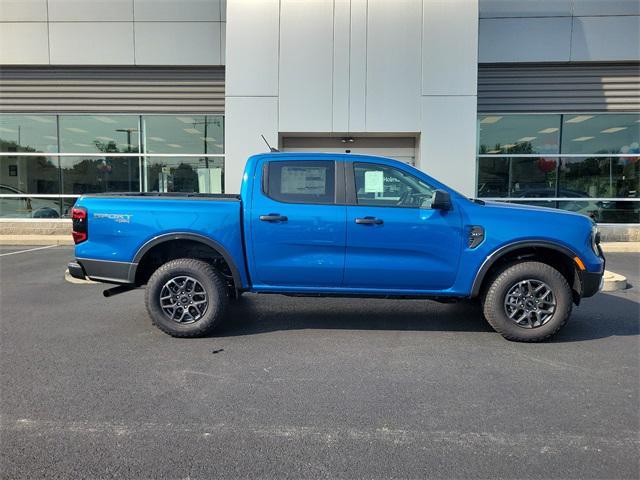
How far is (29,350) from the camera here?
435cm

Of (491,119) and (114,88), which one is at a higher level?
(114,88)

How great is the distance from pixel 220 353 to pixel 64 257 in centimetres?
783

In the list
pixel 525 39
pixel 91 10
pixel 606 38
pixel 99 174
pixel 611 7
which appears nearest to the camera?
pixel 611 7

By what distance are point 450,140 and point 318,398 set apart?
9.33 m

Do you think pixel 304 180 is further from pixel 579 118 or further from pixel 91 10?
pixel 91 10

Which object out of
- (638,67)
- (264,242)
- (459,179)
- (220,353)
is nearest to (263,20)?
(459,179)

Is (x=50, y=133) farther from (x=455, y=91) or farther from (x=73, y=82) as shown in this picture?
(x=455, y=91)

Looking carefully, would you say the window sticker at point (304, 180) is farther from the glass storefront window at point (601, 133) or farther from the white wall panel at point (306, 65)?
the glass storefront window at point (601, 133)

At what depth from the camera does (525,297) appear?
4.53 metres

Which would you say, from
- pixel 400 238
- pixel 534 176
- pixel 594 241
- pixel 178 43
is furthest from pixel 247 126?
pixel 594 241

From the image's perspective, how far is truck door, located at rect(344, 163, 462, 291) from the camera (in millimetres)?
4508

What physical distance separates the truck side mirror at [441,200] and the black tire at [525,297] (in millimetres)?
944

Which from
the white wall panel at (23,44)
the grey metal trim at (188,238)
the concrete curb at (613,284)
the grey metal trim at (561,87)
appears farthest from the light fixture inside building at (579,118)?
the white wall panel at (23,44)

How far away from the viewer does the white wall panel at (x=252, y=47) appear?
1108 cm
